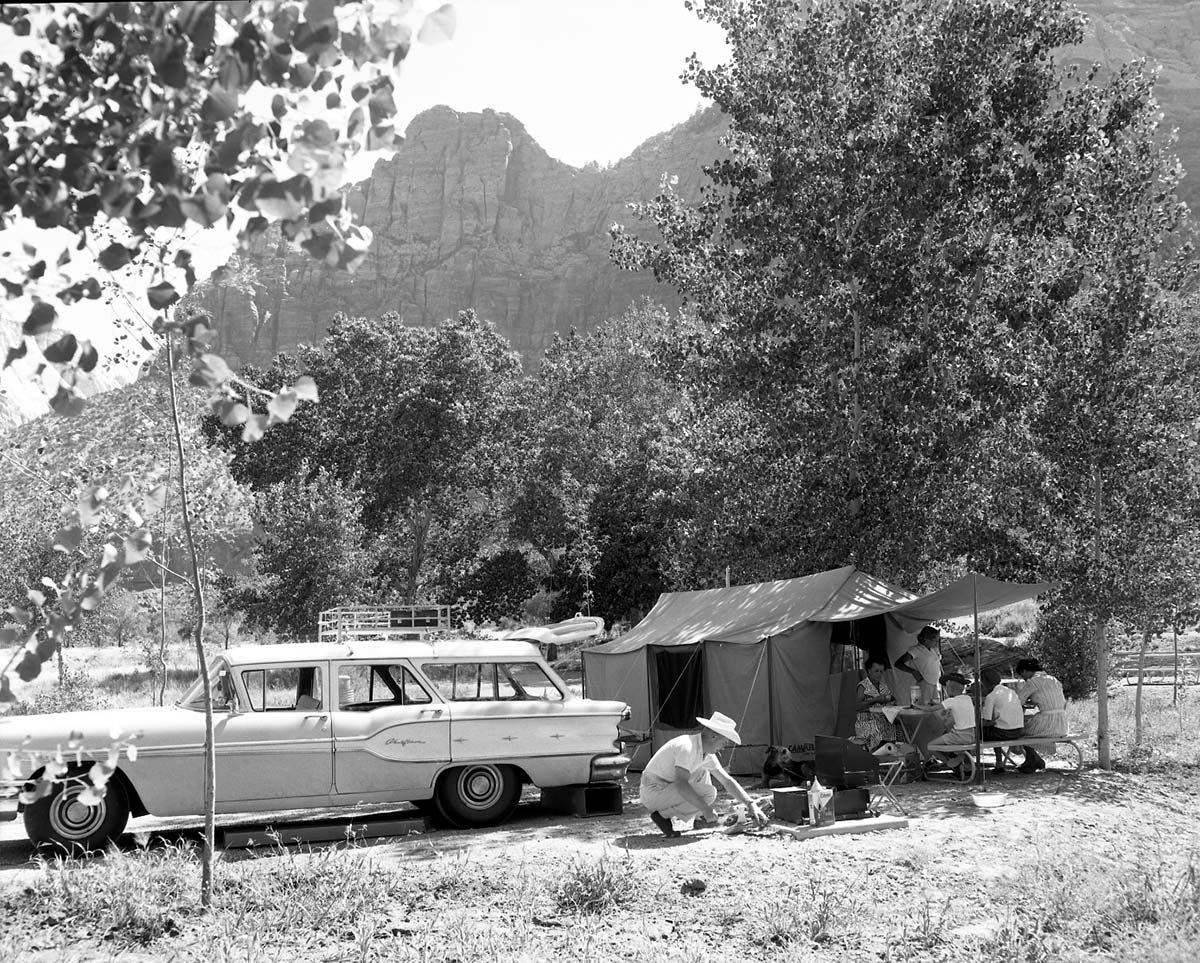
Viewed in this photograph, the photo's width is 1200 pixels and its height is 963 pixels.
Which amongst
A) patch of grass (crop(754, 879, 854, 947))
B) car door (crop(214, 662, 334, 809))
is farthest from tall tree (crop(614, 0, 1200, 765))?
patch of grass (crop(754, 879, 854, 947))

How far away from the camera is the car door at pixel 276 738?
10.1m

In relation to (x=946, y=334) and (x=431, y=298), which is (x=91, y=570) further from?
(x=431, y=298)

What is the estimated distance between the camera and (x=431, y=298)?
157 meters

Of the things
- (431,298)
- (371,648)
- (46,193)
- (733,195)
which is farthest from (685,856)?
(431,298)

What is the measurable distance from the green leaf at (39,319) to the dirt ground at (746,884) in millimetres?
3936

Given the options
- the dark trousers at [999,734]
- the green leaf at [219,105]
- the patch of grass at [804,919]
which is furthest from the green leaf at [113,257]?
the dark trousers at [999,734]

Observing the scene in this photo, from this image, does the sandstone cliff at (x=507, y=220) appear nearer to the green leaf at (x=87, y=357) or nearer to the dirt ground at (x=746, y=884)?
the dirt ground at (x=746, y=884)

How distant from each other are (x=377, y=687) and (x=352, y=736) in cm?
59

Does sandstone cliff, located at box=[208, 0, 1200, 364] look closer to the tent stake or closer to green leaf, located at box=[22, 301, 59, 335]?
the tent stake

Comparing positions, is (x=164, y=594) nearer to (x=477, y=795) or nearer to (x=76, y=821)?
(x=76, y=821)

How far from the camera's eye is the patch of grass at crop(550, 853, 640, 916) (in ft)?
24.5

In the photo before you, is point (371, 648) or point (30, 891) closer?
point (30, 891)

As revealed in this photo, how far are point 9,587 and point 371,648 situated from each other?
1432 centimetres

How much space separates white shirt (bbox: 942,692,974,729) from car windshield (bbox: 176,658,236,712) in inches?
302
